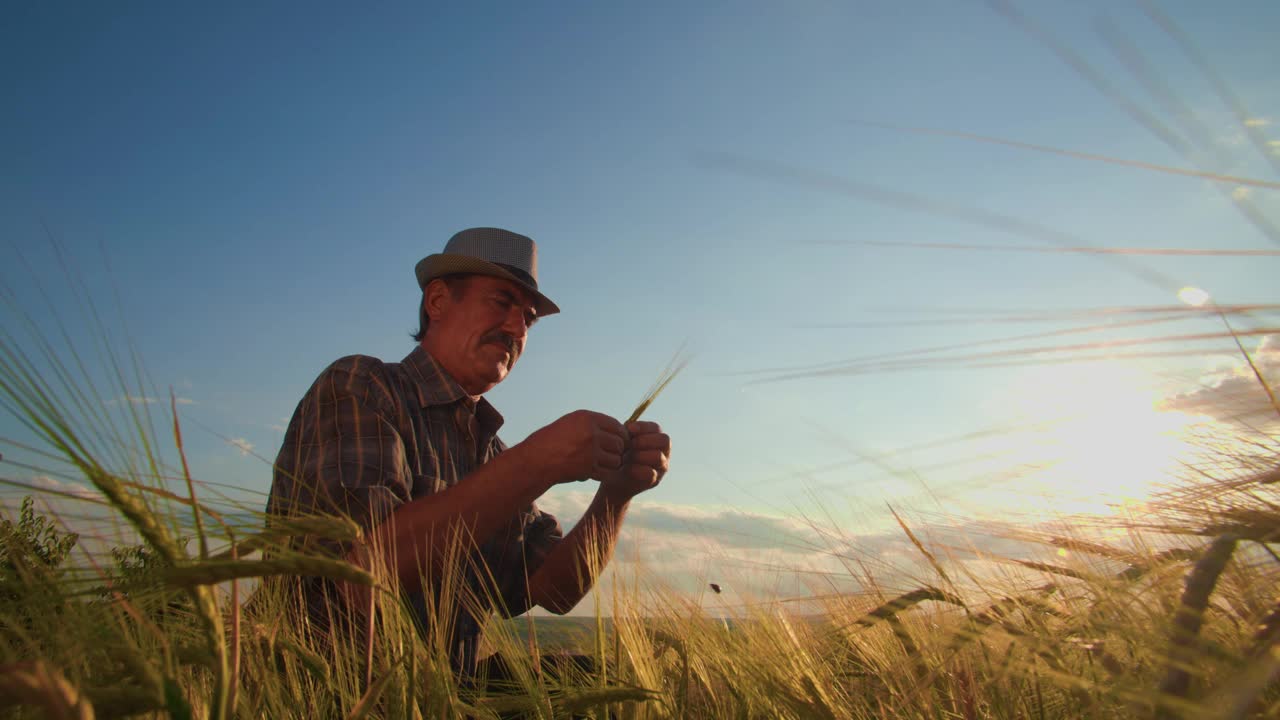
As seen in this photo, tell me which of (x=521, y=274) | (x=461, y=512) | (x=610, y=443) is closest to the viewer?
(x=461, y=512)

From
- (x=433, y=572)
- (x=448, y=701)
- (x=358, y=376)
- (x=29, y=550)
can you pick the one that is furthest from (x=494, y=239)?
(x=29, y=550)

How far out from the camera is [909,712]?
0.99 meters

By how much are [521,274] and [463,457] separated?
885 mm

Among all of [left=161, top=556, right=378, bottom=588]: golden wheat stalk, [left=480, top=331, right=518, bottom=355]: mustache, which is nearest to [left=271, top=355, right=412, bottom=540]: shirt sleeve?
[left=480, top=331, right=518, bottom=355]: mustache

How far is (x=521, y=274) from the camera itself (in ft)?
10.8

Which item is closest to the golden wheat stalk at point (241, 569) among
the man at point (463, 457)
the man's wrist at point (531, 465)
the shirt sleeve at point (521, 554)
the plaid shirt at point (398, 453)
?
the man at point (463, 457)

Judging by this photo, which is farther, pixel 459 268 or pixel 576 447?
pixel 459 268

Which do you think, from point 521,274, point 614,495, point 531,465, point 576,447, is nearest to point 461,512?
point 531,465

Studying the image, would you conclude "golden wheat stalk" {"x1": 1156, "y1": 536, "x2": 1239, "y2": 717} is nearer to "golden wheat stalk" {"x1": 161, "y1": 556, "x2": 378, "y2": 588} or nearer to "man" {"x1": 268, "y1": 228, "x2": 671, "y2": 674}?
"golden wheat stalk" {"x1": 161, "y1": 556, "x2": 378, "y2": 588}

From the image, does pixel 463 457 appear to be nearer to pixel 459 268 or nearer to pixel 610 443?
pixel 459 268

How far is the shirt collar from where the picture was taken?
9.13ft

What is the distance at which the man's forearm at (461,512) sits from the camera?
6.12 ft

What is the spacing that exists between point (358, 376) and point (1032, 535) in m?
2.10

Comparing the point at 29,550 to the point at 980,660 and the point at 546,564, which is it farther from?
the point at 546,564
